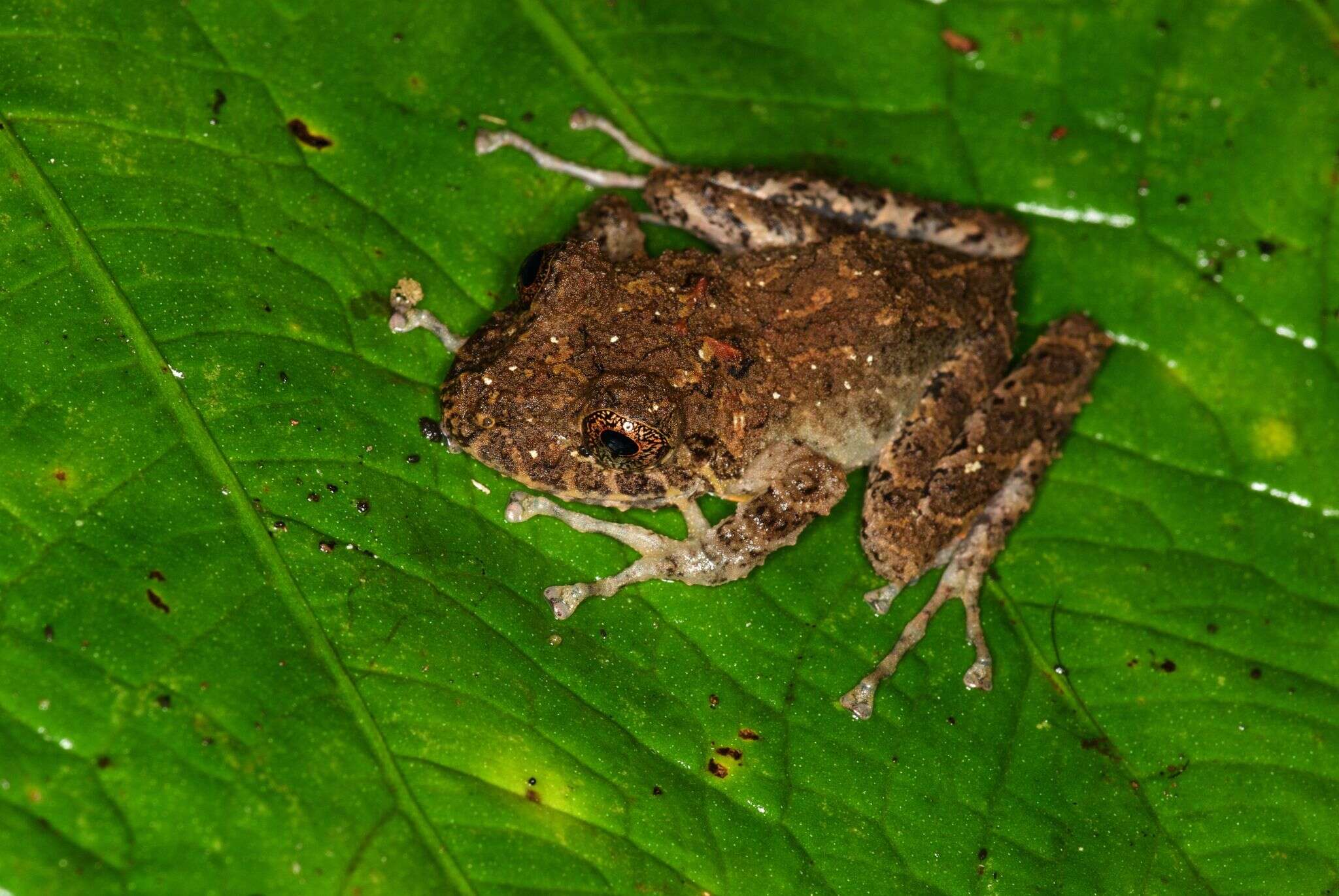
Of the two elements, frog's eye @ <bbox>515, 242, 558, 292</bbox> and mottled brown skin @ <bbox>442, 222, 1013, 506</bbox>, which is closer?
mottled brown skin @ <bbox>442, 222, 1013, 506</bbox>

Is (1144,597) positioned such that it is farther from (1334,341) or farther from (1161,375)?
(1334,341)

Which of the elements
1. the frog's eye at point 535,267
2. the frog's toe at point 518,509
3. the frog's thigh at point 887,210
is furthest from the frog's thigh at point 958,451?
the frog's eye at point 535,267

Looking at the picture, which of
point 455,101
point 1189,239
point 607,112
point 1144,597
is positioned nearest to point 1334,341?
point 1189,239

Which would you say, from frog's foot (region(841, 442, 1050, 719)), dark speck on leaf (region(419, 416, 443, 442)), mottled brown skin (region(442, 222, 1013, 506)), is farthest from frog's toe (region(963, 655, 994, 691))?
dark speck on leaf (region(419, 416, 443, 442))

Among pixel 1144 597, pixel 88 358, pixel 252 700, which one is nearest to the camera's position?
pixel 252 700

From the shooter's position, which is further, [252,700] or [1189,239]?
[1189,239]

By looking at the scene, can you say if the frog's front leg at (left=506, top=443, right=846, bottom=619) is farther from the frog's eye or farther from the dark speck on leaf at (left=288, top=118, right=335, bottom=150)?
the dark speck on leaf at (left=288, top=118, right=335, bottom=150)

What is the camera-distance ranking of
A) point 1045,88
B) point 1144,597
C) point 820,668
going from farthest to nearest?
point 1045,88
point 1144,597
point 820,668
